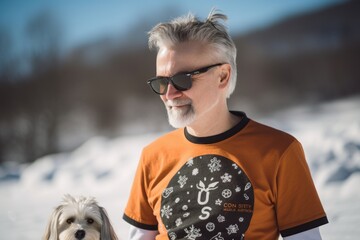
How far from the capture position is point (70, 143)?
994 cm

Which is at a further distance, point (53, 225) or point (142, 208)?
point (53, 225)

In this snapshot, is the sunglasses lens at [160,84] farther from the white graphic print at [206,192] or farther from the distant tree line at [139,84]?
the distant tree line at [139,84]

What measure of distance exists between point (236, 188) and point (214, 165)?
13cm

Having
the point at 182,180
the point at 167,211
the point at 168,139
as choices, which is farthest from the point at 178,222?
the point at 168,139

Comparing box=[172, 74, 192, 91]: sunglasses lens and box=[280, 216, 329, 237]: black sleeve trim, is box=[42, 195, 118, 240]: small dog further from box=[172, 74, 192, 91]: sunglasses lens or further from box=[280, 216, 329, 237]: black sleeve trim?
box=[280, 216, 329, 237]: black sleeve trim

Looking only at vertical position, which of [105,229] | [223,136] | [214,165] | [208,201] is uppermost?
[223,136]

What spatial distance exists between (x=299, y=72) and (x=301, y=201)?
304 inches

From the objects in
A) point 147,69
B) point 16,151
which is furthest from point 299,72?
point 16,151

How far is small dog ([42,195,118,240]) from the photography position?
2.35 meters

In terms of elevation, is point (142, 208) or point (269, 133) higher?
point (269, 133)

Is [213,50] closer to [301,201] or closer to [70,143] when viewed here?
[301,201]

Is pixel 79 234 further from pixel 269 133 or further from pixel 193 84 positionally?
pixel 269 133

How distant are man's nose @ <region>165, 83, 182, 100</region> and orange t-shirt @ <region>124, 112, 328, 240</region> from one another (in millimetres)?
204

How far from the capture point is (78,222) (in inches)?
94.0
